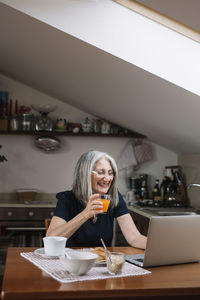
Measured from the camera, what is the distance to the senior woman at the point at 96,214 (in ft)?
8.15

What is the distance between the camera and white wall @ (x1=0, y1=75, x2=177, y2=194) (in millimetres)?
5305

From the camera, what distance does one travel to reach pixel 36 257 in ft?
6.53

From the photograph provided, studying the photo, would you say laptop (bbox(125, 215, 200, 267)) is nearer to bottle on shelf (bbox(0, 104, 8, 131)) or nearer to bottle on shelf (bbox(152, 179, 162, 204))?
bottle on shelf (bbox(152, 179, 162, 204))

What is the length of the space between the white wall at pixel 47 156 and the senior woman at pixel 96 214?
2731mm

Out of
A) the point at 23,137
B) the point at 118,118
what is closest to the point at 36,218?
the point at 23,137

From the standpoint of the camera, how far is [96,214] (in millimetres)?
2529

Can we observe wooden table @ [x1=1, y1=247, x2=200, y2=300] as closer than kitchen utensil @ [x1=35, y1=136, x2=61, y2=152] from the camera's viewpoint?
Yes

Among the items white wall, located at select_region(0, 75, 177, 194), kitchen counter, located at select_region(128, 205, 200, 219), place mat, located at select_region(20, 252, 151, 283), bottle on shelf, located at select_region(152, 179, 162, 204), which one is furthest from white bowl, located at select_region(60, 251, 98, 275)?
white wall, located at select_region(0, 75, 177, 194)

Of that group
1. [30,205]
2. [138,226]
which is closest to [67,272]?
[138,226]

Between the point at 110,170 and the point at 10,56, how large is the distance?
228cm

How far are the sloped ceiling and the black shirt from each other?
3.50 feet

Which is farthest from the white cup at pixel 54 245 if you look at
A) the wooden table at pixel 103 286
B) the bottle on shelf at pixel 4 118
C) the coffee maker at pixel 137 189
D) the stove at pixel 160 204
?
the bottle on shelf at pixel 4 118

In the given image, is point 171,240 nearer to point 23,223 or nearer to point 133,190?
point 23,223

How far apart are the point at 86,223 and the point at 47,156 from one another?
9.68 ft
